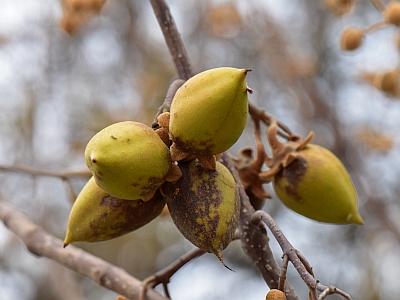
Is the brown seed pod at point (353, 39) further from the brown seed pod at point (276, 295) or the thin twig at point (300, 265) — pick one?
the brown seed pod at point (276, 295)

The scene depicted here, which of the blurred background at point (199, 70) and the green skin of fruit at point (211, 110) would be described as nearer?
the green skin of fruit at point (211, 110)

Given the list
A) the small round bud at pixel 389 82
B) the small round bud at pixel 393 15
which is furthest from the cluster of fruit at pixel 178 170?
the small round bud at pixel 389 82

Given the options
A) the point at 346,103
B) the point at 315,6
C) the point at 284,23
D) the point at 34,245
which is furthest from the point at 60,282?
the point at 315,6

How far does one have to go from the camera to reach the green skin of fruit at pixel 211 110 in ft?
2.24

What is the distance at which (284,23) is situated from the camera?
3.85m

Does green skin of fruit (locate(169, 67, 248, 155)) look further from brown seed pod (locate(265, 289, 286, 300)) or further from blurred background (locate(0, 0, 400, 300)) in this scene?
blurred background (locate(0, 0, 400, 300))

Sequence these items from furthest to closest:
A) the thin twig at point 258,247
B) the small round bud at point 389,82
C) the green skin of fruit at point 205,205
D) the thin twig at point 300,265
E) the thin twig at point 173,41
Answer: the small round bud at point 389,82 → the thin twig at point 173,41 → the thin twig at point 258,247 → the green skin of fruit at point 205,205 → the thin twig at point 300,265

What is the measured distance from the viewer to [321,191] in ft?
3.12

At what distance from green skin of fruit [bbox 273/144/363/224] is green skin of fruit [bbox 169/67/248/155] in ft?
0.97

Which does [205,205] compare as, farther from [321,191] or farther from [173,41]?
[173,41]

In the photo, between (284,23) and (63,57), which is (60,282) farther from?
(284,23)

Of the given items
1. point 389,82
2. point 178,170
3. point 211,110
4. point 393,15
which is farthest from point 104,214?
point 389,82

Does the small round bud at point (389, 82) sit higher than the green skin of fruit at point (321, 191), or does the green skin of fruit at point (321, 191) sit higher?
the green skin of fruit at point (321, 191)

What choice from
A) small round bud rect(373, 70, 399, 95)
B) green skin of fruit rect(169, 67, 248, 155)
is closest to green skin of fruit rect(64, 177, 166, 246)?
green skin of fruit rect(169, 67, 248, 155)
